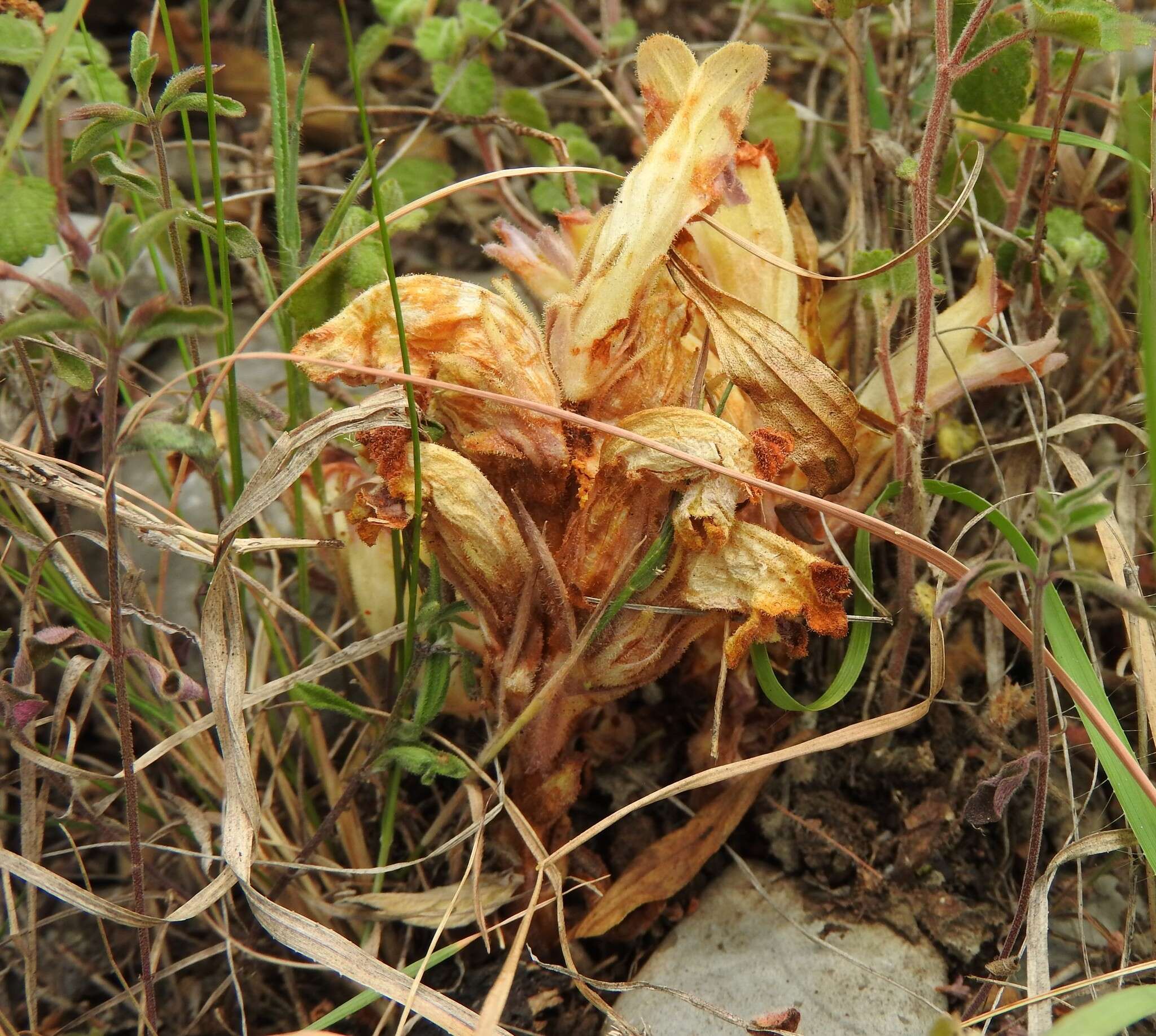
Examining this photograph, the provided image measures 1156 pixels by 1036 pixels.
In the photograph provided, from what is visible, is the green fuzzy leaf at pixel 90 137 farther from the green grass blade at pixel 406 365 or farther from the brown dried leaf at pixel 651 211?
the brown dried leaf at pixel 651 211

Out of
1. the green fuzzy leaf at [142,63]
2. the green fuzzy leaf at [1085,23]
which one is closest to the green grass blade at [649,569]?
the green fuzzy leaf at [1085,23]

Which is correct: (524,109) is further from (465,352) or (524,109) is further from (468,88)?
(465,352)

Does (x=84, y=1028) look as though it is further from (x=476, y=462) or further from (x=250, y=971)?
(x=476, y=462)

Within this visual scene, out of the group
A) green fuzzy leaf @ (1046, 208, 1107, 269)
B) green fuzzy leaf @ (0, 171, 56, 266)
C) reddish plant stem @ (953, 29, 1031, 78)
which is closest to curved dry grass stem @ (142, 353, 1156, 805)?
green fuzzy leaf @ (0, 171, 56, 266)

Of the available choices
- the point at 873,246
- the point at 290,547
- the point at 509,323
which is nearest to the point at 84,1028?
the point at 290,547

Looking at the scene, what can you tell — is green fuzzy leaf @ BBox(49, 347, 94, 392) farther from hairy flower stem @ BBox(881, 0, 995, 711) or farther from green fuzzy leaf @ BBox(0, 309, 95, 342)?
hairy flower stem @ BBox(881, 0, 995, 711)
